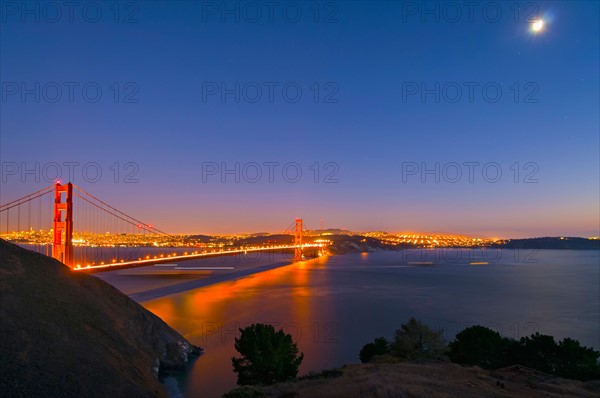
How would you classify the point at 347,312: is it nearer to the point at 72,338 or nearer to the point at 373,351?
the point at 373,351

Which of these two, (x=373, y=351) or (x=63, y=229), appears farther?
(x=63, y=229)

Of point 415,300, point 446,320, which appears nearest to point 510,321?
point 446,320

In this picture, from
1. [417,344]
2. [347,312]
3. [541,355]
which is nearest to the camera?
[541,355]

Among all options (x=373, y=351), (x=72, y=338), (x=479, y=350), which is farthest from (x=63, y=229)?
(x=479, y=350)

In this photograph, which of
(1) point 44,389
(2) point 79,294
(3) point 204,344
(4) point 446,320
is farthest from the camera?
(4) point 446,320

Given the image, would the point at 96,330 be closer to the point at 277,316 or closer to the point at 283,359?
the point at 283,359

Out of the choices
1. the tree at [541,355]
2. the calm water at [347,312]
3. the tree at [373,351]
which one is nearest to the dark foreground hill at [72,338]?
the calm water at [347,312]

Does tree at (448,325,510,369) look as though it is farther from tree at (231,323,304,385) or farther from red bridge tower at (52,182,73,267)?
red bridge tower at (52,182,73,267)
